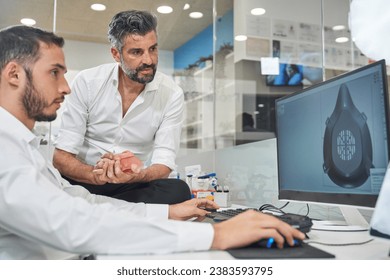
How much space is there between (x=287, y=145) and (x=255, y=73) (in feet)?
7.09

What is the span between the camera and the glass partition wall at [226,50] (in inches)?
108

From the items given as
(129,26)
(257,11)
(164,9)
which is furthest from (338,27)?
(129,26)

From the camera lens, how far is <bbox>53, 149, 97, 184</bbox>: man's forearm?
1.75m

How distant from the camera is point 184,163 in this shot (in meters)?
2.90

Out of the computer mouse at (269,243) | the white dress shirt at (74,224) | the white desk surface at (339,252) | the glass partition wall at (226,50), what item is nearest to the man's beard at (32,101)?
the white dress shirt at (74,224)

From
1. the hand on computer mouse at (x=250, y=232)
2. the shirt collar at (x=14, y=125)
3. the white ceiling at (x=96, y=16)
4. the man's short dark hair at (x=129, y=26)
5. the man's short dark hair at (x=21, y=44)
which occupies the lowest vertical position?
the hand on computer mouse at (x=250, y=232)

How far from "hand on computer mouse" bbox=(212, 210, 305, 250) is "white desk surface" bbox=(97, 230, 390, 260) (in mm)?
25

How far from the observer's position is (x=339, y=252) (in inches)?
30.8

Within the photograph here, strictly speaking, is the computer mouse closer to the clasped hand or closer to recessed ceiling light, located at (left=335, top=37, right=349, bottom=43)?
the clasped hand

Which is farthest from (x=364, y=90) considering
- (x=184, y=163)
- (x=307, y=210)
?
(x=184, y=163)

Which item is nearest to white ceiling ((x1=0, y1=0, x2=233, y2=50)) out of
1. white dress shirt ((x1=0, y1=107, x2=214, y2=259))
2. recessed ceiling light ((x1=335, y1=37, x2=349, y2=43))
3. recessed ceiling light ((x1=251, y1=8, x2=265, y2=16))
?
recessed ceiling light ((x1=251, y1=8, x2=265, y2=16))

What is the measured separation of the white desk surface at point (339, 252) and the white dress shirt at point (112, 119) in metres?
1.08

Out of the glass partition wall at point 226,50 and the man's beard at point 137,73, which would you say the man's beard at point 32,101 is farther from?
the glass partition wall at point 226,50

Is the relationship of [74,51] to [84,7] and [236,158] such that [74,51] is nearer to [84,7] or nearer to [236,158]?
[84,7]
